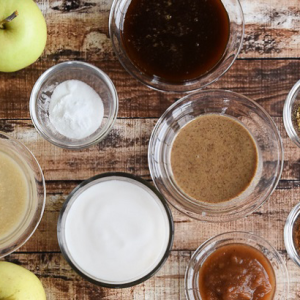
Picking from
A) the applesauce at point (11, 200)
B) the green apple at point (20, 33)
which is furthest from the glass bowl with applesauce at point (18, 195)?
the green apple at point (20, 33)

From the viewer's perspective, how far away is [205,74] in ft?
5.30

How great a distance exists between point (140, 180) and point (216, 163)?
0.24 m

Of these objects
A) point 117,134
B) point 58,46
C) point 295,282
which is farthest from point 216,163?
point 58,46

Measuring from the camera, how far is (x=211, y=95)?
164cm

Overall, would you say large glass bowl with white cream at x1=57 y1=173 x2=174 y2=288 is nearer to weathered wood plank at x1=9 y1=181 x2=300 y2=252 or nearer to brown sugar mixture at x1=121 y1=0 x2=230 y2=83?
weathered wood plank at x1=9 y1=181 x2=300 y2=252

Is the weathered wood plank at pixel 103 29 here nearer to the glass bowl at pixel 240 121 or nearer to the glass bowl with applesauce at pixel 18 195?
the glass bowl at pixel 240 121

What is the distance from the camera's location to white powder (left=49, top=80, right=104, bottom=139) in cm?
156

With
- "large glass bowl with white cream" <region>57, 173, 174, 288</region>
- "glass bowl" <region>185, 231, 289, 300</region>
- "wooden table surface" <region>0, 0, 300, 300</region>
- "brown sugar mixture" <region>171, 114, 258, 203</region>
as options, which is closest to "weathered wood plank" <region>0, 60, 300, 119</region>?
"wooden table surface" <region>0, 0, 300, 300</region>

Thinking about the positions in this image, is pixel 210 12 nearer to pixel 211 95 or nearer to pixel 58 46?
pixel 211 95

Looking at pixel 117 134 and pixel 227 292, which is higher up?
pixel 117 134

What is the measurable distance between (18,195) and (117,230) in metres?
0.31

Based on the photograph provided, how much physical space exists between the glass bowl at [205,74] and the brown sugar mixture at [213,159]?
12 centimetres

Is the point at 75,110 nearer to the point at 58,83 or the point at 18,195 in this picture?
the point at 58,83

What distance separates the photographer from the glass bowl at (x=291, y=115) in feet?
5.32
